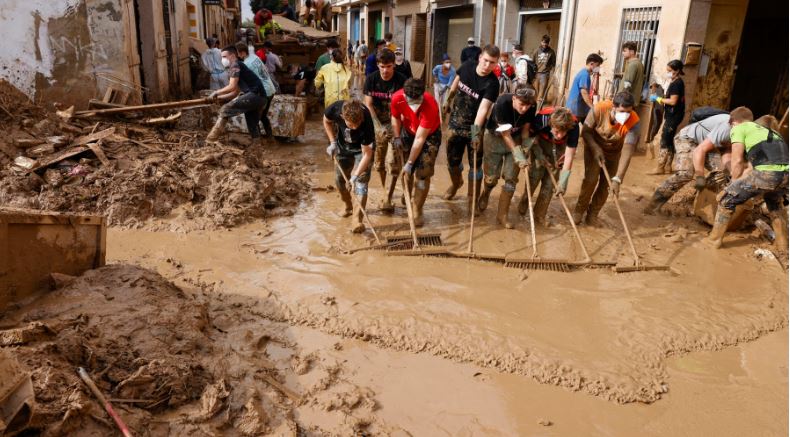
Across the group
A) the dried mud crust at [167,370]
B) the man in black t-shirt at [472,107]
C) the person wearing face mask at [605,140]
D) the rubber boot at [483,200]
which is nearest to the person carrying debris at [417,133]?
the man in black t-shirt at [472,107]

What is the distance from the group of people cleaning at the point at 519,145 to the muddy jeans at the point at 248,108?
2.30 meters

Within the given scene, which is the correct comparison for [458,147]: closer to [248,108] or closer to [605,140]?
[605,140]

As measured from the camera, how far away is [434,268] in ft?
15.8

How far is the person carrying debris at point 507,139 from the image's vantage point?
537 cm

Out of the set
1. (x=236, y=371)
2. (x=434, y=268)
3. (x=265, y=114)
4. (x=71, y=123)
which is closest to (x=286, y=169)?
(x=265, y=114)

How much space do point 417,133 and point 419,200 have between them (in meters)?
0.79

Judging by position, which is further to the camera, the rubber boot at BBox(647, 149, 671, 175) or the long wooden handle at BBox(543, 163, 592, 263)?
the rubber boot at BBox(647, 149, 671, 175)

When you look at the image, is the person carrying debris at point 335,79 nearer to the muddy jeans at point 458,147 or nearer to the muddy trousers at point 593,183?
the muddy jeans at point 458,147

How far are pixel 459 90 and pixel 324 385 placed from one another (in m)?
3.93

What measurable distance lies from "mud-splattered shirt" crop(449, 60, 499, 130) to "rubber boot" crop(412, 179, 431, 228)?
0.78 m

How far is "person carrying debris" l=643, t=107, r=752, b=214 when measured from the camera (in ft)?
18.3

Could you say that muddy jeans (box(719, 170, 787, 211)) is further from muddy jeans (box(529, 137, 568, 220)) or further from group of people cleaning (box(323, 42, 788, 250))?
muddy jeans (box(529, 137, 568, 220))

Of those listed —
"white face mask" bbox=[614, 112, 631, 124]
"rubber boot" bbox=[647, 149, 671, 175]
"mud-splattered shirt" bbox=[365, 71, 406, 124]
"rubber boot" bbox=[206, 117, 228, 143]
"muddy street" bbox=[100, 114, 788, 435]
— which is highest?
"mud-splattered shirt" bbox=[365, 71, 406, 124]

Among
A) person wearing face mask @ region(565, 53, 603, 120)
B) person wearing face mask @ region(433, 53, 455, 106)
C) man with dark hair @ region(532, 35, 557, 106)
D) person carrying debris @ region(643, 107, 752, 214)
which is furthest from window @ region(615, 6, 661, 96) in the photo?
person wearing face mask @ region(433, 53, 455, 106)
